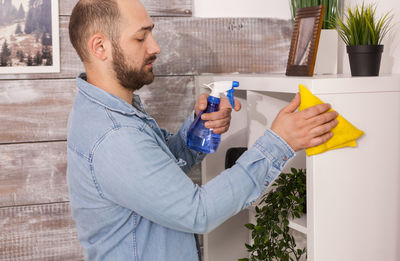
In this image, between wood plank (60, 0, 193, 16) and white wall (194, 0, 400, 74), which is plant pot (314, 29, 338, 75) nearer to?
white wall (194, 0, 400, 74)

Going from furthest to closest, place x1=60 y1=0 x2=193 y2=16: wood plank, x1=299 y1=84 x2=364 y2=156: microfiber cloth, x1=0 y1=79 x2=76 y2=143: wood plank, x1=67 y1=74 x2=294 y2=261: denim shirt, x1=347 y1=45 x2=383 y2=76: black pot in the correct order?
x1=60 y1=0 x2=193 y2=16: wood plank
x1=0 y1=79 x2=76 y2=143: wood plank
x1=347 y1=45 x2=383 y2=76: black pot
x1=299 y1=84 x2=364 y2=156: microfiber cloth
x1=67 y1=74 x2=294 y2=261: denim shirt

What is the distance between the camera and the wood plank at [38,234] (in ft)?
5.43

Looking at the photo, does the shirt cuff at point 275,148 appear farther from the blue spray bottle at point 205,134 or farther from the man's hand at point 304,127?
the blue spray bottle at point 205,134

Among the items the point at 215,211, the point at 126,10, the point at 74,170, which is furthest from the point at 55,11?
the point at 215,211

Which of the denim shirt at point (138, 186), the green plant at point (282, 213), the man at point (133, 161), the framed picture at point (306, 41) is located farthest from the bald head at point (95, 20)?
the green plant at point (282, 213)

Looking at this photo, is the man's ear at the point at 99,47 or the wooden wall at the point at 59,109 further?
the wooden wall at the point at 59,109

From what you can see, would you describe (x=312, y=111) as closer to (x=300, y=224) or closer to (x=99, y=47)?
(x=300, y=224)

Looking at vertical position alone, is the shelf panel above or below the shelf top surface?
below

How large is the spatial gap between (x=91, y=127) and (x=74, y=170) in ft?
0.45

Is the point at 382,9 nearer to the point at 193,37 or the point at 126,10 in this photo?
the point at 193,37

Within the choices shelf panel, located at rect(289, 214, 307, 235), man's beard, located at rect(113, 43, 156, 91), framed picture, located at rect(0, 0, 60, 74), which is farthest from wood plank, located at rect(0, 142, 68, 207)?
shelf panel, located at rect(289, 214, 307, 235)

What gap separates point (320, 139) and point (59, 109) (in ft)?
3.02

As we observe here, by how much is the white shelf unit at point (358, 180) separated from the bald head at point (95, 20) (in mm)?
450

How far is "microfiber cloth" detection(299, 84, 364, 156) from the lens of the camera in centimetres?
116
